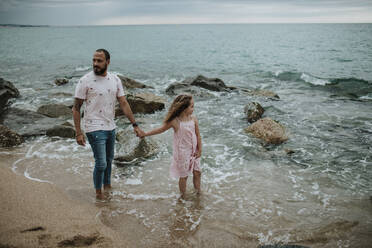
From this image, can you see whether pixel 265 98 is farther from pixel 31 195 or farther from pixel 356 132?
pixel 31 195

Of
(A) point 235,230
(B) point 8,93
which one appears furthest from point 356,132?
(B) point 8,93

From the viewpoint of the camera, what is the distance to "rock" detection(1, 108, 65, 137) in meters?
8.31

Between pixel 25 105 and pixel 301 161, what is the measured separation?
463 inches

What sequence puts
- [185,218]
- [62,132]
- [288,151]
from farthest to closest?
[62,132]
[288,151]
[185,218]

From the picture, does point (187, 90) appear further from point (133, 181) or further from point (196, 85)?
point (133, 181)

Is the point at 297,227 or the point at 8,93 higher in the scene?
the point at 8,93

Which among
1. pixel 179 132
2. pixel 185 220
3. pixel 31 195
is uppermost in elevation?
pixel 179 132

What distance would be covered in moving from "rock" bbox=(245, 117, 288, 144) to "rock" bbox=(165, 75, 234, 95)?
7.05 meters

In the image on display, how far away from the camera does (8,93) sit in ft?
40.4

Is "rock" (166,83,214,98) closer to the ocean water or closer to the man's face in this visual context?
the ocean water

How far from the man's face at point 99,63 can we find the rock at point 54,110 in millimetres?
7243

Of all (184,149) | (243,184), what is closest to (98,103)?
(184,149)

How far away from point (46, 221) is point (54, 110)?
304 inches

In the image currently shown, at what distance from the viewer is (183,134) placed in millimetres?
4602
